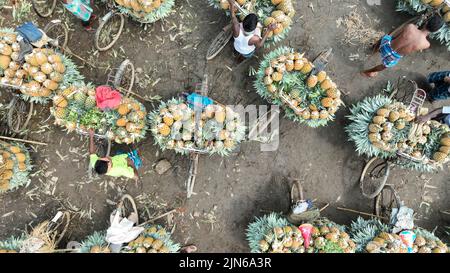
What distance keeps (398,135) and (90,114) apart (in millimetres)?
4693

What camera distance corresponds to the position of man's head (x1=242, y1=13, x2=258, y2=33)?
4.86 metres

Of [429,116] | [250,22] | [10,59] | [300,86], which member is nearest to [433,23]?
[429,116]

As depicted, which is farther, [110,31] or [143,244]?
[110,31]

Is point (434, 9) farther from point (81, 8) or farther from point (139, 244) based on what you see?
point (139, 244)

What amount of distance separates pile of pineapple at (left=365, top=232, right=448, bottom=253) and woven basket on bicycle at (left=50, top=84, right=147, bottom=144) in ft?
13.1

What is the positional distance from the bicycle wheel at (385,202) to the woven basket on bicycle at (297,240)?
1101 millimetres

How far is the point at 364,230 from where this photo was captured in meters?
5.38

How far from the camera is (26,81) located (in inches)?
197

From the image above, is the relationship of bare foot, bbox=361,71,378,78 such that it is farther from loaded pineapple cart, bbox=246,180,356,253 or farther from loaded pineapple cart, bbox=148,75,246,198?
loaded pineapple cart, bbox=148,75,246,198

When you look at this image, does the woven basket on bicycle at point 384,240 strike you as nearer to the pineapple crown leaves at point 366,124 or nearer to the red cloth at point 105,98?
the pineapple crown leaves at point 366,124

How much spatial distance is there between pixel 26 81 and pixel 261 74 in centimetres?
357

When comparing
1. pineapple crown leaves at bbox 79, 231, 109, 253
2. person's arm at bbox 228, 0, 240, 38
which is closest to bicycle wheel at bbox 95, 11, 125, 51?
person's arm at bbox 228, 0, 240, 38

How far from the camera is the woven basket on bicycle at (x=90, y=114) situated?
4.92 meters
